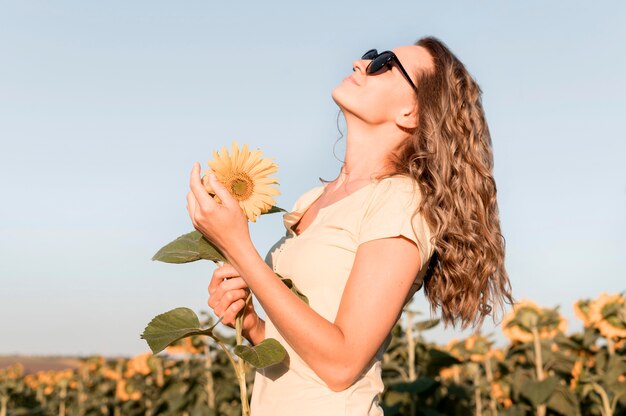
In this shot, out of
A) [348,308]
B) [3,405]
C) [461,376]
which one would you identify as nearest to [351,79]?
[348,308]

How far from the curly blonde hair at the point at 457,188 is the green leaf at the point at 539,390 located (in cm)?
350

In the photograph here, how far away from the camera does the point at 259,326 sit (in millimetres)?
2117

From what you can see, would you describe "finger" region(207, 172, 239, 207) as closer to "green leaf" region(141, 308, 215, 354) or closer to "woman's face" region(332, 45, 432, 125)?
"green leaf" region(141, 308, 215, 354)

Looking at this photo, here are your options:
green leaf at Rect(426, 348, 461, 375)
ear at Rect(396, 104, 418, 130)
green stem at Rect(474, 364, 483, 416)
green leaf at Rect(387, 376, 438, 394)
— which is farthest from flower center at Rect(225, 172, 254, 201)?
green stem at Rect(474, 364, 483, 416)

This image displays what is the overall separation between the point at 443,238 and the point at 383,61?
0.56m

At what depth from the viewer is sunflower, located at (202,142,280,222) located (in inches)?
69.4

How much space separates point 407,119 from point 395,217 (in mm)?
464

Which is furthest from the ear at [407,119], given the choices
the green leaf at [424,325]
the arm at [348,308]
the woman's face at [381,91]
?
the green leaf at [424,325]

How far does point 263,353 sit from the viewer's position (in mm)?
1708

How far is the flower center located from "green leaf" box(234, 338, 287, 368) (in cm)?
31

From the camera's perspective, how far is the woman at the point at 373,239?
5.57 ft

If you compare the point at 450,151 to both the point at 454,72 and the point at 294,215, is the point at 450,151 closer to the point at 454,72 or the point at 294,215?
the point at 454,72

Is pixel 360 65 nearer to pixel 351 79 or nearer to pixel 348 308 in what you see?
pixel 351 79

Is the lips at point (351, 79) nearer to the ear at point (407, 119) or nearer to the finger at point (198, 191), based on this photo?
the ear at point (407, 119)
